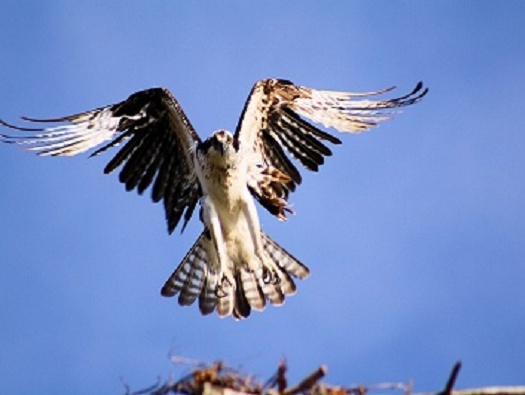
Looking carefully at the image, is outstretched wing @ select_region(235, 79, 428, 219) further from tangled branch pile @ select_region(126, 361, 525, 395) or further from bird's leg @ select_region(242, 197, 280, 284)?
tangled branch pile @ select_region(126, 361, 525, 395)

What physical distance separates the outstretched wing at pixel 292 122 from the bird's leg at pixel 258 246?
0.61m

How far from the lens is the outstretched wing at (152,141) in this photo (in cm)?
1262

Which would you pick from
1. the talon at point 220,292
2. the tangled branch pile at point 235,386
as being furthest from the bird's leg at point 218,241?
the tangled branch pile at point 235,386

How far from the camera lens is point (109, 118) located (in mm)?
12695

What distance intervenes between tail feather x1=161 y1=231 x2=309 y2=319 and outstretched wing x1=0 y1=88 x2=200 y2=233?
452 millimetres

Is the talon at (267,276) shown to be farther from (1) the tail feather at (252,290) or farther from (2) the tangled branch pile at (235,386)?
(2) the tangled branch pile at (235,386)

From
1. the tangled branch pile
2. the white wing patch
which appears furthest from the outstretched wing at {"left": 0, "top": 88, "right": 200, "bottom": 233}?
the tangled branch pile

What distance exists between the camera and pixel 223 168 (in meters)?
12.2

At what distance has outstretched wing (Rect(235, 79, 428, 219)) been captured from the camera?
1301 cm

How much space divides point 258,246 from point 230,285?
1.64ft

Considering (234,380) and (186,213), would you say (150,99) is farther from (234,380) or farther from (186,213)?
(234,380)

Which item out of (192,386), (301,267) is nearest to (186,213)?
(301,267)

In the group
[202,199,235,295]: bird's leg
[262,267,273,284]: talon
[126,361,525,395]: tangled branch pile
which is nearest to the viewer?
[126,361,525,395]: tangled branch pile

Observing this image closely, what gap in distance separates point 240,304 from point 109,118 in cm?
241
